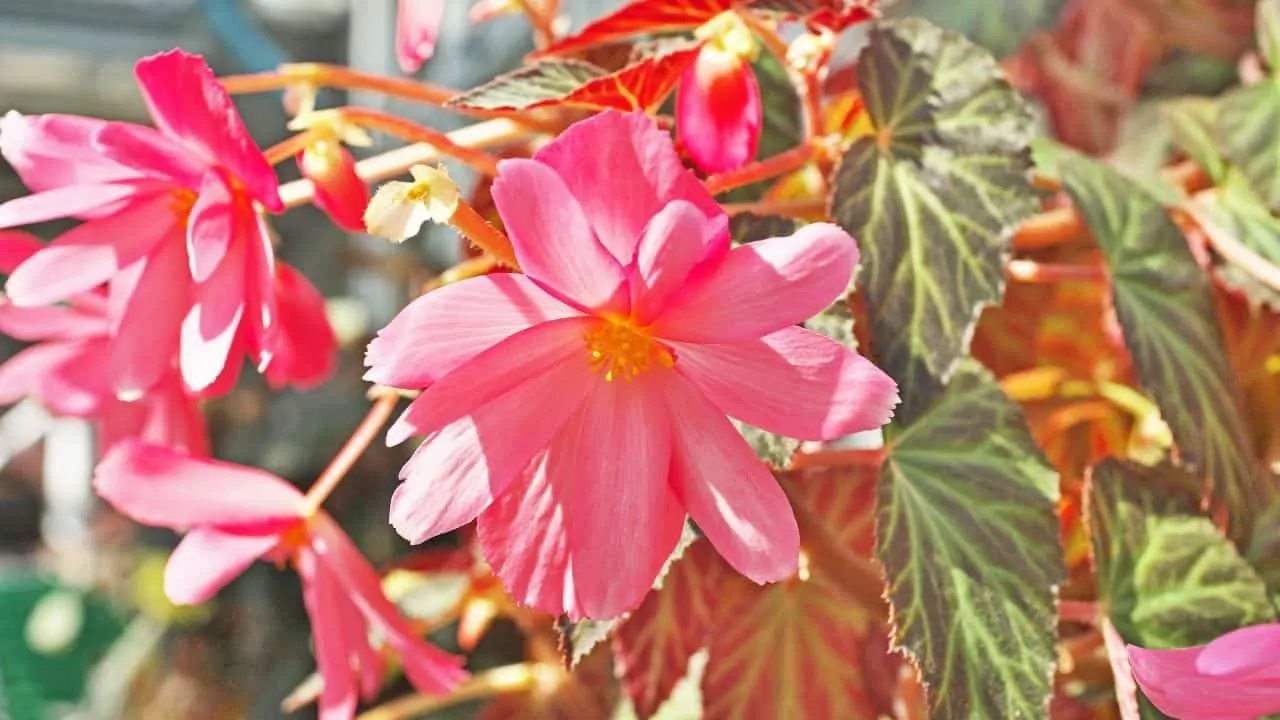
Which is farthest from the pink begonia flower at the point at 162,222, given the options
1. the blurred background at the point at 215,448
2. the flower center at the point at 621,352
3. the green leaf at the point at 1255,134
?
the blurred background at the point at 215,448

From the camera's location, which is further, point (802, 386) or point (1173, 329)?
point (1173, 329)

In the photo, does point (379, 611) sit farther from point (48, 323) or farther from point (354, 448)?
point (48, 323)

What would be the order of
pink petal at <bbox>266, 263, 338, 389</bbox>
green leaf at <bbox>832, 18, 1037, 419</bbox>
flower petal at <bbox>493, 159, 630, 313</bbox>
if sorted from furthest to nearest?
pink petal at <bbox>266, 263, 338, 389</bbox>
green leaf at <bbox>832, 18, 1037, 419</bbox>
flower petal at <bbox>493, 159, 630, 313</bbox>

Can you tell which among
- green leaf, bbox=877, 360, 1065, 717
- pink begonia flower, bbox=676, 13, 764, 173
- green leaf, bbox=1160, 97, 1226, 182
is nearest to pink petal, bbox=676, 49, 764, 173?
pink begonia flower, bbox=676, 13, 764, 173

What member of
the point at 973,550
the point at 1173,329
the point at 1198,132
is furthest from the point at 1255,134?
the point at 973,550

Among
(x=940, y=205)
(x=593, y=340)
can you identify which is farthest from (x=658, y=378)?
(x=940, y=205)

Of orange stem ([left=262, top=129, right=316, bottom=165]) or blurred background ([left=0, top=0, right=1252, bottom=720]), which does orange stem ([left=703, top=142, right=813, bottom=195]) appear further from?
blurred background ([left=0, top=0, right=1252, bottom=720])
